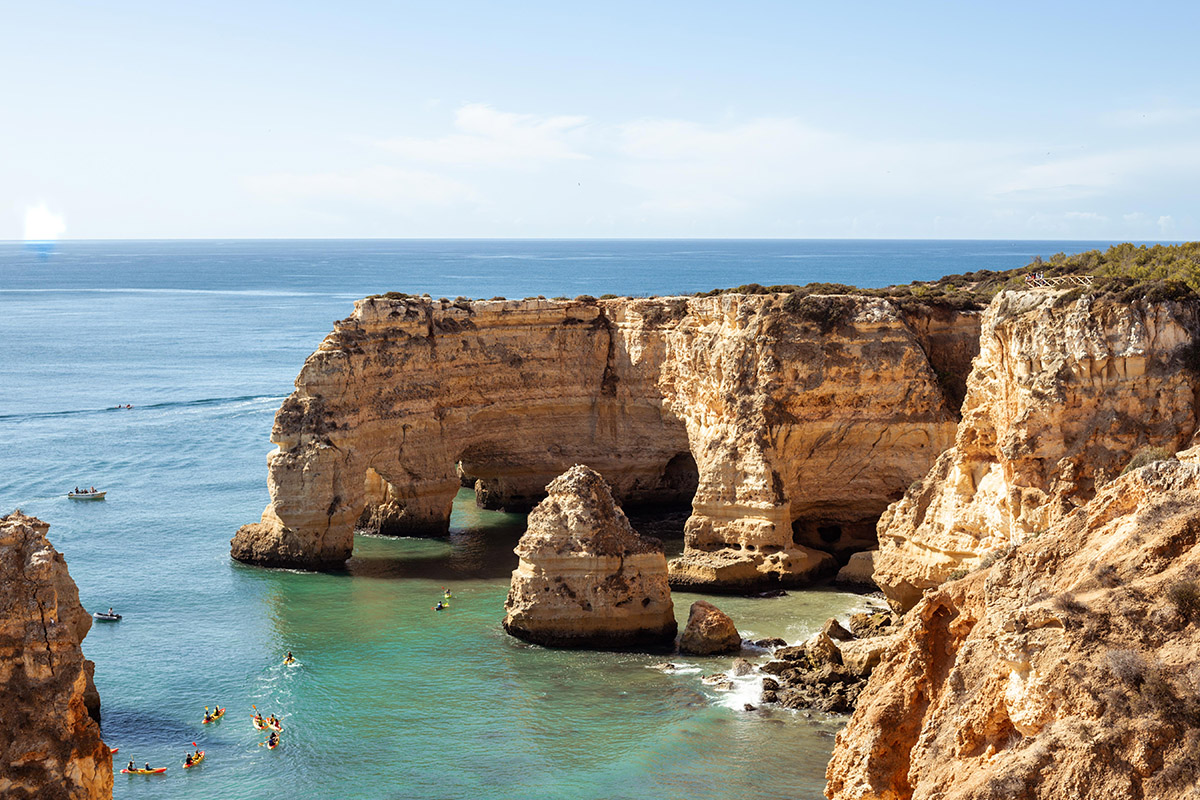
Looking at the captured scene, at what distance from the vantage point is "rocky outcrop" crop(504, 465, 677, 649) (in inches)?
1458

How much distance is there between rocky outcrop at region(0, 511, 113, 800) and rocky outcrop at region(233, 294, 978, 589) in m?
26.6

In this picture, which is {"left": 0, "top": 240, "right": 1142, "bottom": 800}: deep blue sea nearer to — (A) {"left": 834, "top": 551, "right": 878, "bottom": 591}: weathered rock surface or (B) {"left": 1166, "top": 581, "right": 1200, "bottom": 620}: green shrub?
(A) {"left": 834, "top": 551, "right": 878, "bottom": 591}: weathered rock surface

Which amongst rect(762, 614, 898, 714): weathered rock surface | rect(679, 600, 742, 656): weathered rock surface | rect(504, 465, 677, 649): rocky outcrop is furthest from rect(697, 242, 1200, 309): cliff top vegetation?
rect(504, 465, 677, 649): rocky outcrop

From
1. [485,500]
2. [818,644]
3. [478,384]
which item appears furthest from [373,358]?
[818,644]

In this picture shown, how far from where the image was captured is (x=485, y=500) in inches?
2345

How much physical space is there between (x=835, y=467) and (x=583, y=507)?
13.2m

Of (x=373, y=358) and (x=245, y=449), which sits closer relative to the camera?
(x=373, y=358)

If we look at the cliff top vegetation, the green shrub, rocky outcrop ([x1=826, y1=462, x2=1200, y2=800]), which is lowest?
rocky outcrop ([x1=826, y1=462, x2=1200, y2=800])

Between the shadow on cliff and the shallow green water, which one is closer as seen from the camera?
the shallow green water

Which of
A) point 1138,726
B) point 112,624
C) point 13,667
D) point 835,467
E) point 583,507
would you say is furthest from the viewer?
point 835,467

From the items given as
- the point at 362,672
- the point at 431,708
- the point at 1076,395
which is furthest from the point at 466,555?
the point at 1076,395

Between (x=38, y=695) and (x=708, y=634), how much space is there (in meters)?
20.9

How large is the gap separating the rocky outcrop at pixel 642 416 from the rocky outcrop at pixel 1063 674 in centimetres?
2738

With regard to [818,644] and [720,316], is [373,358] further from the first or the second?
[818,644]
